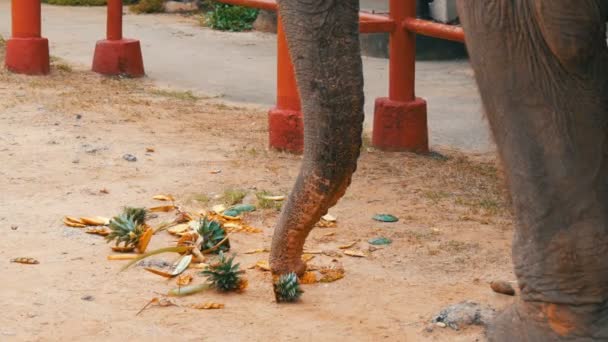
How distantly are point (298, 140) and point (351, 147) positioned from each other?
246 cm

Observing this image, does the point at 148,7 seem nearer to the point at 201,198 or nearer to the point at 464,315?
the point at 201,198

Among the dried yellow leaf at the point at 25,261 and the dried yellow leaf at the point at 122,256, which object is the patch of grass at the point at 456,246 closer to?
the dried yellow leaf at the point at 122,256

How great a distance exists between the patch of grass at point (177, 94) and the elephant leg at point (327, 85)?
3.88m

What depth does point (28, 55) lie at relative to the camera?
7.58m

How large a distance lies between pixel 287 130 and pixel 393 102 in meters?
0.49

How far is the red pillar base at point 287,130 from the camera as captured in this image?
557 centimetres

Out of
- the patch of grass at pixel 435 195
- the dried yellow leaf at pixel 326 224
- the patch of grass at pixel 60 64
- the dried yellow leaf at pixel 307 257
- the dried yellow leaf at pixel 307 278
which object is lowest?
the patch of grass at pixel 60 64

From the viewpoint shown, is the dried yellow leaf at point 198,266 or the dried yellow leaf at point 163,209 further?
the dried yellow leaf at point 163,209

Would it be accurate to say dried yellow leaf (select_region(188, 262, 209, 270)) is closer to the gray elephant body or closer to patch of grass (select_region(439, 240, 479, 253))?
patch of grass (select_region(439, 240, 479, 253))

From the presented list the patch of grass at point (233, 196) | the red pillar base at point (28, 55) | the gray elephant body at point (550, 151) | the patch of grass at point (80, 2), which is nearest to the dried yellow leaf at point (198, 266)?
the patch of grass at point (233, 196)

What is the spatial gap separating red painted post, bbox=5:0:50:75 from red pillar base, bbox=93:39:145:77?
30cm

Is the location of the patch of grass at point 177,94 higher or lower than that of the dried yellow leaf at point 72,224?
lower

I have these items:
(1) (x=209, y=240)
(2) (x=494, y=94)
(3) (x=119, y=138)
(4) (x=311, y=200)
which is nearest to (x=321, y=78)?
(4) (x=311, y=200)

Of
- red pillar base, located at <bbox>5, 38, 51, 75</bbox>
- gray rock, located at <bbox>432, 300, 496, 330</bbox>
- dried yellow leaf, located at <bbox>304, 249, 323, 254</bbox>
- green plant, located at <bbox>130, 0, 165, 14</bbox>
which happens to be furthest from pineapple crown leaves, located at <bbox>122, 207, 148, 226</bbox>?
green plant, located at <bbox>130, 0, 165, 14</bbox>
